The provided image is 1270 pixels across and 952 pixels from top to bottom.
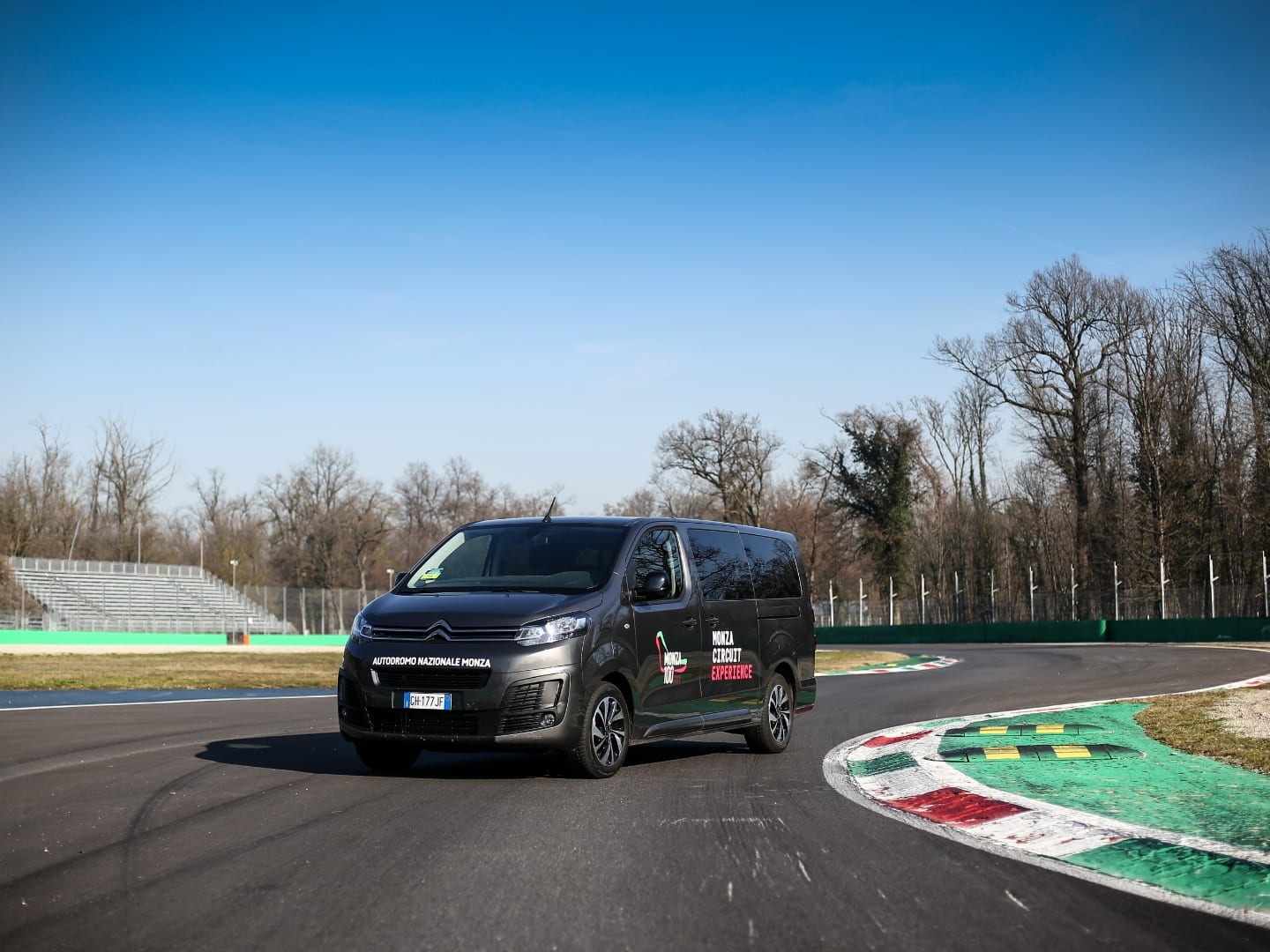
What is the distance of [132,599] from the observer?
62906 mm

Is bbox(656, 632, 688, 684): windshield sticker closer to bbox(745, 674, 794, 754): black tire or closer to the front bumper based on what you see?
the front bumper

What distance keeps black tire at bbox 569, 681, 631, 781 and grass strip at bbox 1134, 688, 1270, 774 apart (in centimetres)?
449

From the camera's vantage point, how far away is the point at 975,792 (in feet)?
26.9

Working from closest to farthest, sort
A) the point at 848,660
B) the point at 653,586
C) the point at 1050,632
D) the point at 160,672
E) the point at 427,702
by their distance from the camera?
1. the point at 427,702
2. the point at 653,586
3. the point at 160,672
4. the point at 848,660
5. the point at 1050,632

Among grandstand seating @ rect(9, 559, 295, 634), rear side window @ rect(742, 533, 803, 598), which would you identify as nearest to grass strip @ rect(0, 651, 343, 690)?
rear side window @ rect(742, 533, 803, 598)

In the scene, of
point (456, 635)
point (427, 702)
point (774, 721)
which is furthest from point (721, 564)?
point (427, 702)

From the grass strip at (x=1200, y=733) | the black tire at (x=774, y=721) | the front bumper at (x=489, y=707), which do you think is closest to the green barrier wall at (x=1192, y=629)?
Result: the grass strip at (x=1200, y=733)

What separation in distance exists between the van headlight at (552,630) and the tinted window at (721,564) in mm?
1955

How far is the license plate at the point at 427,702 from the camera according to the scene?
354 inches

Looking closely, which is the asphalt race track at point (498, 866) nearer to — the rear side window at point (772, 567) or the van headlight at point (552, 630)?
the van headlight at point (552, 630)

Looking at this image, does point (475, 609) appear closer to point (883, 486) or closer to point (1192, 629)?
point (1192, 629)

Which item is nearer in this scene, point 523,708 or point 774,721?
point 523,708

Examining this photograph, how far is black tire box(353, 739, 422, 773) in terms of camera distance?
9.63 m

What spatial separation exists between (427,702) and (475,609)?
0.75 meters
